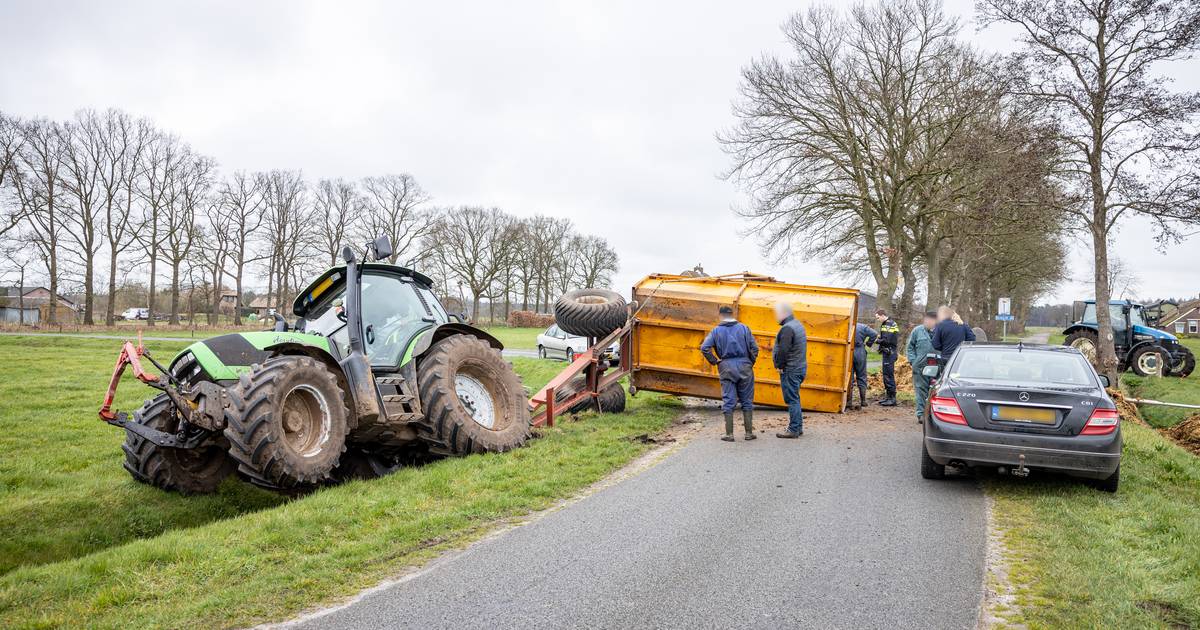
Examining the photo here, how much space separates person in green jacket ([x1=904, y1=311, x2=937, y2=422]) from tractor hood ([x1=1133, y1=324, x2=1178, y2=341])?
1393 centimetres

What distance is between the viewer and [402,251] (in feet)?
183

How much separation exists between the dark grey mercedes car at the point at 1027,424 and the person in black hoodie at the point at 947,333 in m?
3.79

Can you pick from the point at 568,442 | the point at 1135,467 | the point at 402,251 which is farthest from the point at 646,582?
the point at 402,251

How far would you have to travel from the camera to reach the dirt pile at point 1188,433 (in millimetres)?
10648

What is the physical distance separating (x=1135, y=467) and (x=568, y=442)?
600 centimetres

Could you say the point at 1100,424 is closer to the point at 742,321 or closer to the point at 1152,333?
the point at 742,321

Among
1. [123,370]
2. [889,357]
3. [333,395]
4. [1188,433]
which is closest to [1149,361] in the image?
[1188,433]

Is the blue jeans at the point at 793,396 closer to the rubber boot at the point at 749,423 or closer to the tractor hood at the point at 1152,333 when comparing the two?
the rubber boot at the point at 749,423

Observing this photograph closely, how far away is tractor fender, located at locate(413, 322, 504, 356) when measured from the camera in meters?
8.02

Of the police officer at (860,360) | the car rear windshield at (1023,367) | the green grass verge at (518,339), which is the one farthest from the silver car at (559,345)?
the car rear windshield at (1023,367)

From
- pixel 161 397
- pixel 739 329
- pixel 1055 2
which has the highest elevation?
pixel 1055 2

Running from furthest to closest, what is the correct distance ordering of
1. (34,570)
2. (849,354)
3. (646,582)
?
(849,354), (34,570), (646,582)

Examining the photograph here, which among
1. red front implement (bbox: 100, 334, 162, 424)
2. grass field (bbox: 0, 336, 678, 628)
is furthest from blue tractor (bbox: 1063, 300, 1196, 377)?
red front implement (bbox: 100, 334, 162, 424)

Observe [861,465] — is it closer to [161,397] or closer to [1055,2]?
[161,397]
